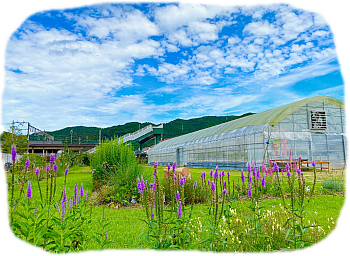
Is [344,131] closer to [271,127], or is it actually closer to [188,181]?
[271,127]

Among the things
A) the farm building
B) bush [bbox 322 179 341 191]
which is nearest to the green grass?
bush [bbox 322 179 341 191]

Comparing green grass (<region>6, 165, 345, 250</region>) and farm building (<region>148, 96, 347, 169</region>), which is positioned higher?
farm building (<region>148, 96, 347, 169</region>)

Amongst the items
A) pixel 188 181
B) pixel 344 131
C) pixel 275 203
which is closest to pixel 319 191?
pixel 275 203

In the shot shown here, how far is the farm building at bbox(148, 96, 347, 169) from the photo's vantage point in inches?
680

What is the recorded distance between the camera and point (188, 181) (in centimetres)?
646

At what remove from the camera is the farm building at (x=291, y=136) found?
17.3 metres

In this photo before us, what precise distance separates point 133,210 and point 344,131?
68.4 ft

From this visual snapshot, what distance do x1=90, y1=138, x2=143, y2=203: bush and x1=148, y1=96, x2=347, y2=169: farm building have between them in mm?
10838

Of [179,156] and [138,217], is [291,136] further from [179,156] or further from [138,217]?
[138,217]

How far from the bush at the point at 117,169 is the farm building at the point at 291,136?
35.6ft

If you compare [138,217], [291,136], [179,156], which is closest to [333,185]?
[138,217]

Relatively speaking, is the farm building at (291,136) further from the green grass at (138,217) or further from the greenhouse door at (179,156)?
the green grass at (138,217)

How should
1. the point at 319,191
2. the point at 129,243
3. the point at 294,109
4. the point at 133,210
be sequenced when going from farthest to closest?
the point at 294,109
the point at 319,191
the point at 133,210
the point at 129,243

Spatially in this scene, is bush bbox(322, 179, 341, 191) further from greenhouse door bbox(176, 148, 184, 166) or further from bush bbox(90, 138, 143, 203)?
greenhouse door bbox(176, 148, 184, 166)
